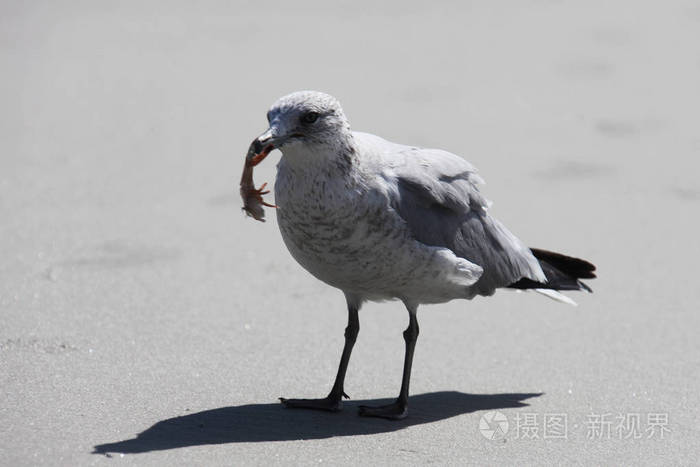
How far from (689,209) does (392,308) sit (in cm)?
253

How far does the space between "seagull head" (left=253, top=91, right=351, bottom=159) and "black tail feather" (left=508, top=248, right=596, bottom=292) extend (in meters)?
1.59

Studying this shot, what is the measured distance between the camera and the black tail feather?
229 inches

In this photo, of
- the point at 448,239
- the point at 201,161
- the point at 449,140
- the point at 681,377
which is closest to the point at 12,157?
the point at 201,161

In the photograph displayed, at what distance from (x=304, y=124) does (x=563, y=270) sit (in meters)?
1.89

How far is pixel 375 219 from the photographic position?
4.80 m

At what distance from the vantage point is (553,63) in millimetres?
10156

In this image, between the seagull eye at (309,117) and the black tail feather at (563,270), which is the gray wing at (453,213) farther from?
the seagull eye at (309,117)

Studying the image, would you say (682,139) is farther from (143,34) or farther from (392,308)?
(143,34)

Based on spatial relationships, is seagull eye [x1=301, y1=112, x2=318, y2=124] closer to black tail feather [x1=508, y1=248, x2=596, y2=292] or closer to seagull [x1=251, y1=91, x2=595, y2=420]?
seagull [x1=251, y1=91, x2=595, y2=420]

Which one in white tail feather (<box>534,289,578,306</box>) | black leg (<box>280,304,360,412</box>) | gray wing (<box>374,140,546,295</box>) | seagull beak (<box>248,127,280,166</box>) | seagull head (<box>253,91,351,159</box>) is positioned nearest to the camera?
seagull beak (<box>248,127,280,166</box>)

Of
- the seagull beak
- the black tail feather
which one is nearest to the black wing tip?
the black tail feather

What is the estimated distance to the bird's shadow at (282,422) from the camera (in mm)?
4656

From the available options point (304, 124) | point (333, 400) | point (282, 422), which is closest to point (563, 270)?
point (333, 400)

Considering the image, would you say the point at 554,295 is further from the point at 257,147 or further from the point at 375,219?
the point at 257,147
